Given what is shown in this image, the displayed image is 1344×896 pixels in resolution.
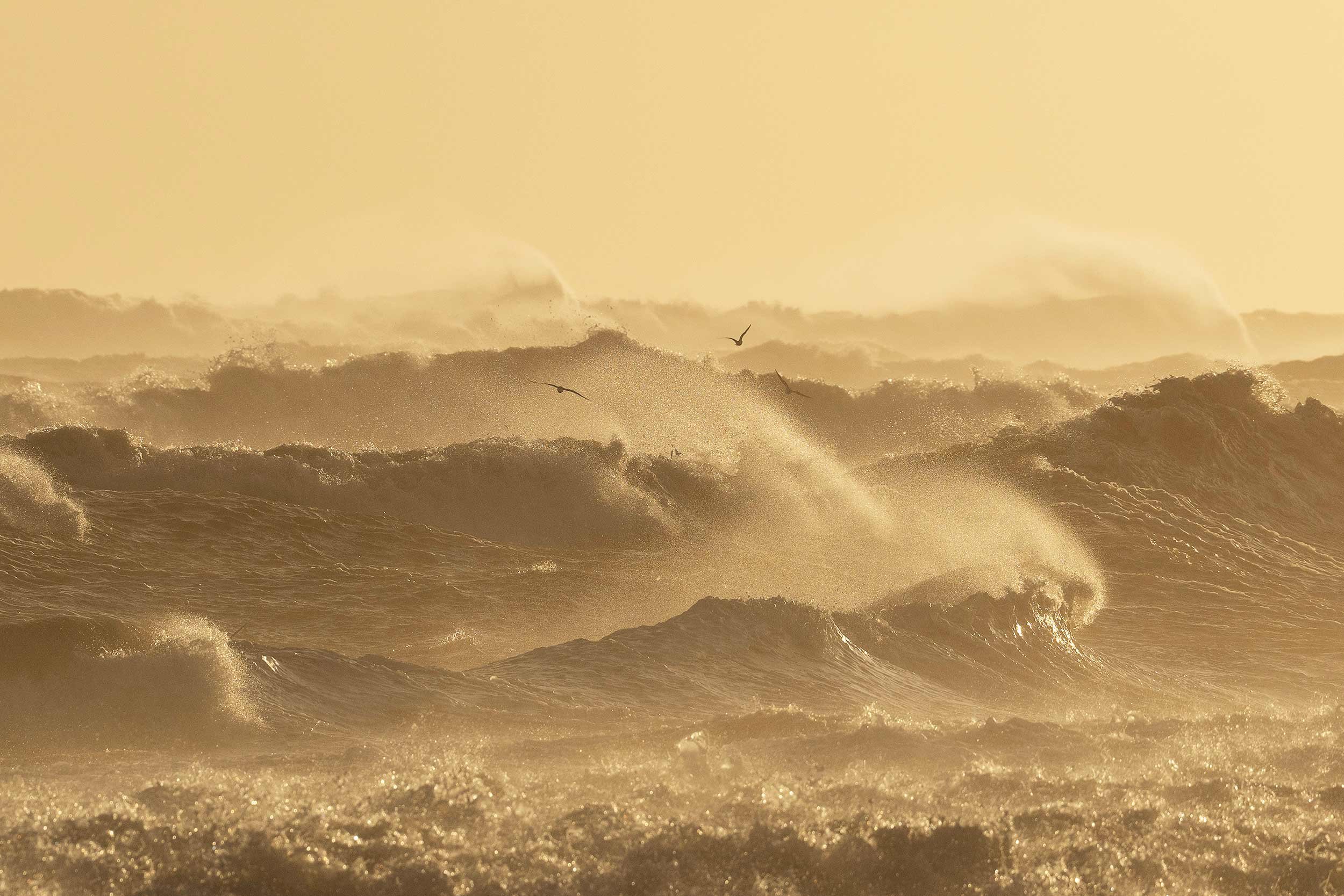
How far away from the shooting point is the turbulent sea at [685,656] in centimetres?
802

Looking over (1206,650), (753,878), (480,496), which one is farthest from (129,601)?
(1206,650)

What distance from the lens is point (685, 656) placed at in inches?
548

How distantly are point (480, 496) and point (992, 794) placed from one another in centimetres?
1277

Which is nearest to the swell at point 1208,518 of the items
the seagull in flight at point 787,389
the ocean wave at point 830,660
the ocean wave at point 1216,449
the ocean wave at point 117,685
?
the ocean wave at point 1216,449

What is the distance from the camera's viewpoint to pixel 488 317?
196ft

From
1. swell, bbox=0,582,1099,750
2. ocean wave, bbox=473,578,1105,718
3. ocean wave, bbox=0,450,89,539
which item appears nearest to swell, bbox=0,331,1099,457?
ocean wave, bbox=0,450,89,539

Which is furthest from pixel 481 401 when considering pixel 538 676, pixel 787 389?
pixel 538 676

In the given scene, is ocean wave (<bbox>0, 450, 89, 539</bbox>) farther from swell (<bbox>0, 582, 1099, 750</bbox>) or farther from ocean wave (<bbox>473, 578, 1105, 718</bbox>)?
ocean wave (<bbox>473, 578, 1105, 718</bbox>)

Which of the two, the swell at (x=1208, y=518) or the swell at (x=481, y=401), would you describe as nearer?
the swell at (x=1208, y=518)

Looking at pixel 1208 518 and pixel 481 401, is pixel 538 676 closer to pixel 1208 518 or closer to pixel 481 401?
pixel 1208 518

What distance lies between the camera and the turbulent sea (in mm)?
8016

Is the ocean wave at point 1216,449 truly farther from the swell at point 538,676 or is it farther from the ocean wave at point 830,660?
the swell at point 538,676

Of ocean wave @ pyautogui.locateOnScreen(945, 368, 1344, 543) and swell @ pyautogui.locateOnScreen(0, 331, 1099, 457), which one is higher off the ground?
swell @ pyautogui.locateOnScreen(0, 331, 1099, 457)

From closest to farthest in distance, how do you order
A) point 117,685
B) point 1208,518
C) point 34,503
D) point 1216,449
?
1. point 117,685
2. point 34,503
3. point 1208,518
4. point 1216,449
